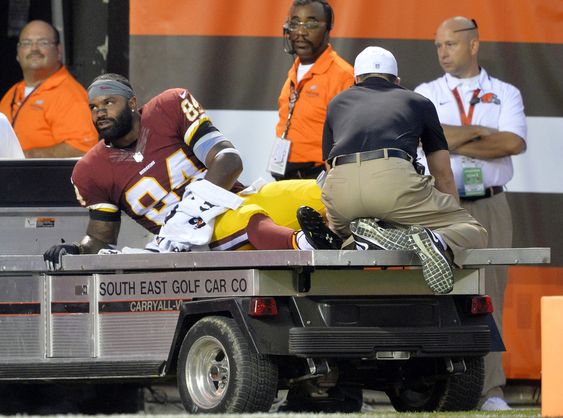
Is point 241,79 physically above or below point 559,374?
above

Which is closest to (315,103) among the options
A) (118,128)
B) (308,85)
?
(308,85)

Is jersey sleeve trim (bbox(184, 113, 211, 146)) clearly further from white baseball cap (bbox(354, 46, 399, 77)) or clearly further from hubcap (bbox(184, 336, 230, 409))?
hubcap (bbox(184, 336, 230, 409))

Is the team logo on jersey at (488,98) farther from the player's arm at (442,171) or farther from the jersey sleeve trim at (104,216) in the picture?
the jersey sleeve trim at (104,216)

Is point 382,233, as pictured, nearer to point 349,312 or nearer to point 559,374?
point 349,312

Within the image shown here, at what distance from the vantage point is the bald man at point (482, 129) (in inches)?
400

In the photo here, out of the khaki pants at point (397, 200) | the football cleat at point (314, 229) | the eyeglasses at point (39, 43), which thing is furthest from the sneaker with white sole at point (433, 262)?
the eyeglasses at point (39, 43)

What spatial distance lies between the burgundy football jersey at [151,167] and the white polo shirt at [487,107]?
2.09m

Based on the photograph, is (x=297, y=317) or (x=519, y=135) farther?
(x=519, y=135)

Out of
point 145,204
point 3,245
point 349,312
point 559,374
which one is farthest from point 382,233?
point 3,245

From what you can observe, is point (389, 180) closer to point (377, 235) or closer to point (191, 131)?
point (377, 235)

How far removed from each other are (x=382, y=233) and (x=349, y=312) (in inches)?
16.5

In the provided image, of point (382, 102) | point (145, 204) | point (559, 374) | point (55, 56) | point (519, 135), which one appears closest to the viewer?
point (559, 374)

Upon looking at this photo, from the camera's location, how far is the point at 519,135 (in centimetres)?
1030

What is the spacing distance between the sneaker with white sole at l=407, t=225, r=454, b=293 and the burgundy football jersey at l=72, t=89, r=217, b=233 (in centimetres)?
170
